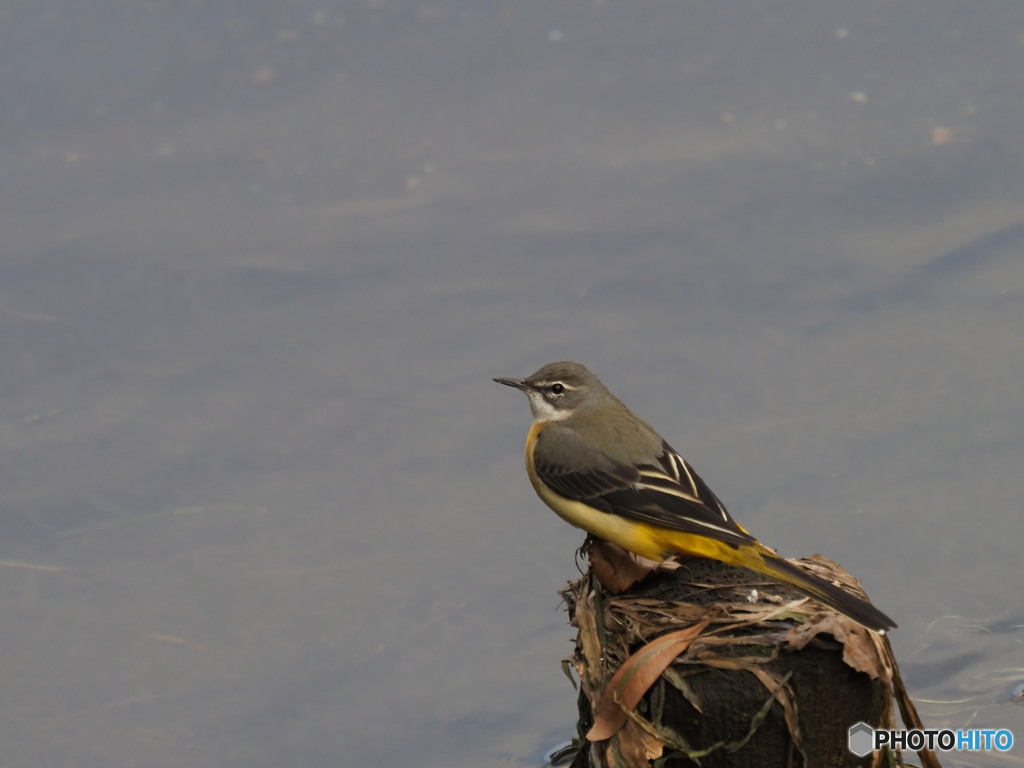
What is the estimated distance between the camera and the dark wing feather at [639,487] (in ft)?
22.5

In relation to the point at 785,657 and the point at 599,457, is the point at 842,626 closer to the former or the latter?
the point at 785,657

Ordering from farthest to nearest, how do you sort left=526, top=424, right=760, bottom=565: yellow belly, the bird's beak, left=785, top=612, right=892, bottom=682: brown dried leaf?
the bird's beak
left=526, top=424, right=760, bottom=565: yellow belly
left=785, top=612, right=892, bottom=682: brown dried leaf

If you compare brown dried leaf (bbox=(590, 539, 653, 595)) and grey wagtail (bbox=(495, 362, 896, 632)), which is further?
brown dried leaf (bbox=(590, 539, 653, 595))

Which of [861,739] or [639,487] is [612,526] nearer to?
[639,487]

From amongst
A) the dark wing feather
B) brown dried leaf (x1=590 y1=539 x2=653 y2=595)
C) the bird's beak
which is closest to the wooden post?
brown dried leaf (x1=590 y1=539 x2=653 y2=595)

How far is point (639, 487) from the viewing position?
7.36 metres

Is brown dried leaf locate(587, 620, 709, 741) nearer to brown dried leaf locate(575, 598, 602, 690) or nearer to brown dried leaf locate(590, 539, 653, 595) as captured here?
brown dried leaf locate(575, 598, 602, 690)

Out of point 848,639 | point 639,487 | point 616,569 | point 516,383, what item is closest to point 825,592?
point 848,639

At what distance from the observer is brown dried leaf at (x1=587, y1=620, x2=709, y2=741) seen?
5824mm

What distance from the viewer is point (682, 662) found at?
581 centimetres

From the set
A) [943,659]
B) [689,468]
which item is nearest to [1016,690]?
[943,659]

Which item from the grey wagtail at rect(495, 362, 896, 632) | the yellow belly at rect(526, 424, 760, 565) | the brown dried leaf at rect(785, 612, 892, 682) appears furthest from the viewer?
the yellow belly at rect(526, 424, 760, 565)

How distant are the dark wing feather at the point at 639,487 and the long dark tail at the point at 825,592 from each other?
0.20m

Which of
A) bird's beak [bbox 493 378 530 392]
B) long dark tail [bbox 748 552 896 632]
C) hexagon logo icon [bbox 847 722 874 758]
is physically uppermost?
long dark tail [bbox 748 552 896 632]
